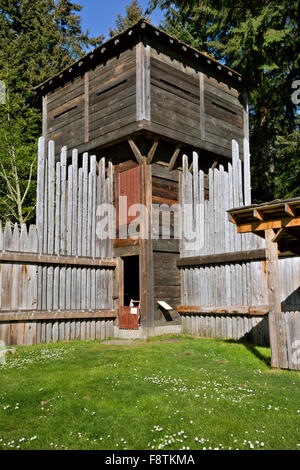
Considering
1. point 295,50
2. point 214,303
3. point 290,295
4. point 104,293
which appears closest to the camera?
point 290,295

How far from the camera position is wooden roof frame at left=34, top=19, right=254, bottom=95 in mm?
14141

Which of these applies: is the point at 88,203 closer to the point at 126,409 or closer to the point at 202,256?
the point at 202,256

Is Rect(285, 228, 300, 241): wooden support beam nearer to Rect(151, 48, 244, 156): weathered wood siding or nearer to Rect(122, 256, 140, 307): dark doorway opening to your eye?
Rect(151, 48, 244, 156): weathered wood siding

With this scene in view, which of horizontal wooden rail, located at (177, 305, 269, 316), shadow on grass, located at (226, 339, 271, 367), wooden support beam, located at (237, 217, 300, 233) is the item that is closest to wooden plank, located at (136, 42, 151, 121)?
wooden support beam, located at (237, 217, 300, 233)

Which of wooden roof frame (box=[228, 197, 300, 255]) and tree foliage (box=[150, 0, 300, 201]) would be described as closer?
wooden roof frame (box=[228, 197, 300, 255])

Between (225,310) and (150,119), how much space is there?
6.41 metres

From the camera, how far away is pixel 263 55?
58.0ft

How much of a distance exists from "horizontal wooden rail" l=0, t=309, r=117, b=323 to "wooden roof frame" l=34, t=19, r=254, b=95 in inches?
346

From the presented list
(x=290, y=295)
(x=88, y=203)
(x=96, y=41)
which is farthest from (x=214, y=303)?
(x=96, y=41)

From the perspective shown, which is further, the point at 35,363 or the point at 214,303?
the point at 214,303

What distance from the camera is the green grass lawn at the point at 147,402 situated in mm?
5059

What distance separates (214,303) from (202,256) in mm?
1557

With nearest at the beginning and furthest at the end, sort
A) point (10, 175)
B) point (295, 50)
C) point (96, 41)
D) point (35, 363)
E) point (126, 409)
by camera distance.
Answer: point (126, 409) → point (35, 363) → point (295, 50) → point (10, 175) → point (96, 41)

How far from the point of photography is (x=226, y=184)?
47.1 ft
